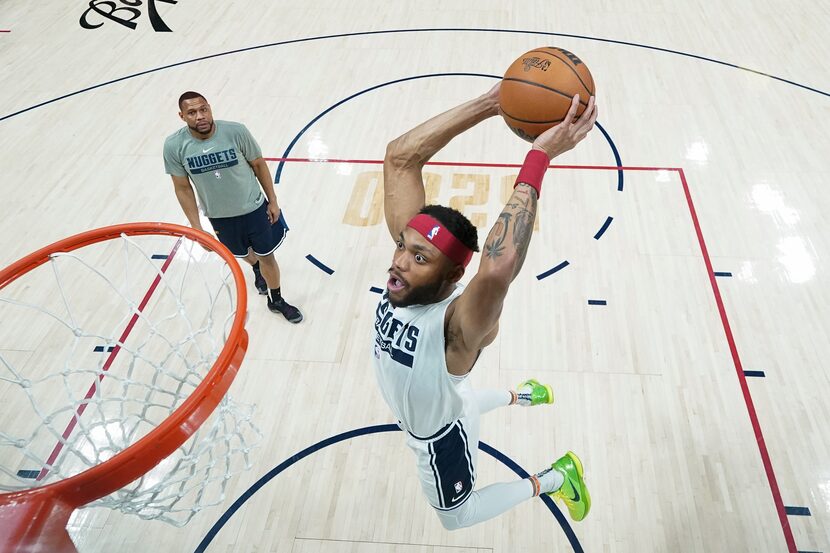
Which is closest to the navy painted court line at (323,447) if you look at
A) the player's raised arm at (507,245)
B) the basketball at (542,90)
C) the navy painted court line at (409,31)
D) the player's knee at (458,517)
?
the player's knee at (458,517)

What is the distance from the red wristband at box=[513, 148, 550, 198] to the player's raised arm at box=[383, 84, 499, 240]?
603 millimetres

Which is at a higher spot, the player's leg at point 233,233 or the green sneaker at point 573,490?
the player's leg at point 233,233

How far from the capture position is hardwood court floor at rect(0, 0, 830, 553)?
3.47 m

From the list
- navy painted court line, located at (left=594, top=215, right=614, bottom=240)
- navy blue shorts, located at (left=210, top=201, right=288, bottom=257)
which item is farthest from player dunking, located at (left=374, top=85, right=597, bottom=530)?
navy painted court line, located at (left=594, top=215, right=614, bottom=240)

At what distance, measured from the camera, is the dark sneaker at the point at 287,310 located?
4.50 m

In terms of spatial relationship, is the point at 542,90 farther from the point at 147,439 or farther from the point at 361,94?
the point at 361,94

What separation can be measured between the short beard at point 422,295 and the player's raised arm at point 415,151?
0.34m

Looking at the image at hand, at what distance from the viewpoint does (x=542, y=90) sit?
254 centimetres

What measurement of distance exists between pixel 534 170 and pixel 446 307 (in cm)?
66

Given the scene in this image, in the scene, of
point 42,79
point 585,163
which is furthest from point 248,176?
point 42,79

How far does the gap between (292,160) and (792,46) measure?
609 cm

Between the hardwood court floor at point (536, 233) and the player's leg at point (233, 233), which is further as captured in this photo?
the player's leg at point (233, 233)

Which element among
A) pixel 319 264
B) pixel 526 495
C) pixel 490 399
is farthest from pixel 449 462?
pixel 319 264

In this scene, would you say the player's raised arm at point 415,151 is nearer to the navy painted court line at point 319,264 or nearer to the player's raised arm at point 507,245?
the player's raised arm at point 507,245
